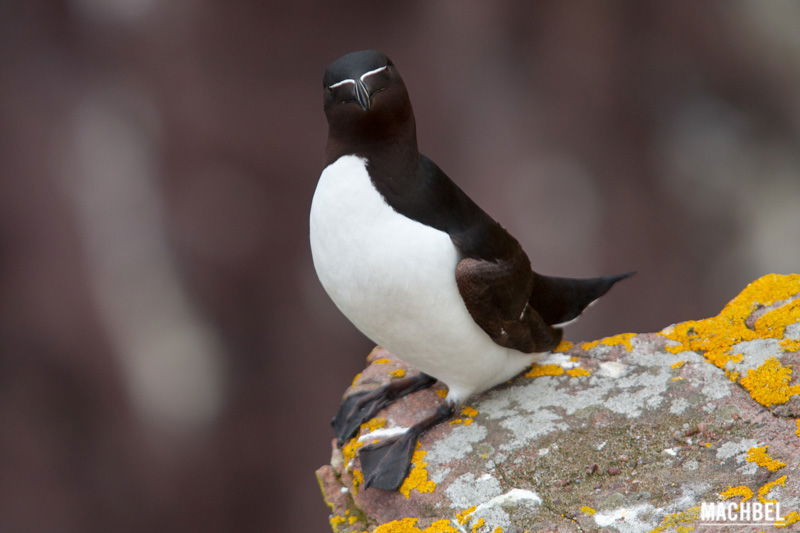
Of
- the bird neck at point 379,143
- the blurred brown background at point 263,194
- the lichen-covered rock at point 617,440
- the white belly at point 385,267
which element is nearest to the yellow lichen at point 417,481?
the lichen-covered rock at point 617,440

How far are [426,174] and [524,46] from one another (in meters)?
4.58

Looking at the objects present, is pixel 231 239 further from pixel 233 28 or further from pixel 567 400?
pixel 567 400

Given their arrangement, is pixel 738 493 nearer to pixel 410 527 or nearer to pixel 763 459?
pixel 763 459

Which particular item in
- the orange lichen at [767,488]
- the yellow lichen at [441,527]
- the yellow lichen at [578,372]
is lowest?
the yellow lichen at [441,527]

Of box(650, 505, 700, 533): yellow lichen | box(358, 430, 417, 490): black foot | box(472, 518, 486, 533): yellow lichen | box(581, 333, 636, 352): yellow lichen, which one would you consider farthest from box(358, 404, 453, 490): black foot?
box(650, 505, 700, 533): yellow lichen

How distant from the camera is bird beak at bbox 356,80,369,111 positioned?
2996 mm

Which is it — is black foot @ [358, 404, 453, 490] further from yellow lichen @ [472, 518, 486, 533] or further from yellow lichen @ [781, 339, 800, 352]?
yellow lichen @ [781, 339, 800, 352]

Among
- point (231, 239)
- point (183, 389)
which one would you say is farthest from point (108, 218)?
point (183, 389)

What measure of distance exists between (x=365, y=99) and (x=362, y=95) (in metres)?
0.02

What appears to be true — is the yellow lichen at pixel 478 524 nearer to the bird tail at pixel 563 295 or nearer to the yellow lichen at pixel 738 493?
the yellow lichen at pixel 738 493

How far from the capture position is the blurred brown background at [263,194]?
6.94 m

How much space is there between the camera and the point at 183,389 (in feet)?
23.5

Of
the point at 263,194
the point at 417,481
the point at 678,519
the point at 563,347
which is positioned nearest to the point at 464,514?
the point at 417,481

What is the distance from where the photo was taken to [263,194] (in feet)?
23.6
